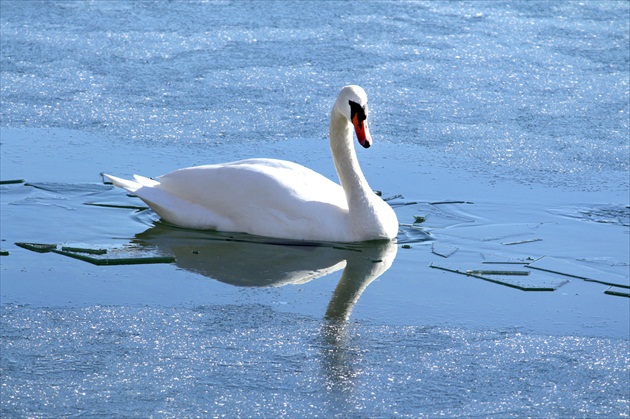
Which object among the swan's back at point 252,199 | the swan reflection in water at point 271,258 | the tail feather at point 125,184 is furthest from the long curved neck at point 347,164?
the tail feather at point 125,184

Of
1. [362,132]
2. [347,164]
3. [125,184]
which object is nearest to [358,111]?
[362,132]

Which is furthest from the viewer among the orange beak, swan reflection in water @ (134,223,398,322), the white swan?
the white swan

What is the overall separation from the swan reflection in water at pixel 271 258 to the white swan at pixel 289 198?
0.07 meters

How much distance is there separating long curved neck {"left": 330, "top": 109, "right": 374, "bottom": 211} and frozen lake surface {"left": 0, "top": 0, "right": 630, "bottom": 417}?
0.26 m

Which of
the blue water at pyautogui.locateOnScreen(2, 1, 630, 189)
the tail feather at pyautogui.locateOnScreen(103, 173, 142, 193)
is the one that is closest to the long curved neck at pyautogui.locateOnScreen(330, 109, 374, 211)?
the tail feather at pyautogui.locateOnScreen(103, 173, 142, 193)

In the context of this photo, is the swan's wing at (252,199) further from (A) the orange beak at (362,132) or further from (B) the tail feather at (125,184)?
(A) the orange beak at (362,132)

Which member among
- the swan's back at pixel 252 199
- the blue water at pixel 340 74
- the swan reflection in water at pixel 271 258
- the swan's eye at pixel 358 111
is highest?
the swan's eye at pixel 358 111

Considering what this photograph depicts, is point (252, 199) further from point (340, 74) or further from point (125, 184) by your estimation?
point (340, 74)

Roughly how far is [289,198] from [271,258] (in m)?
0.40

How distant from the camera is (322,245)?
588cm

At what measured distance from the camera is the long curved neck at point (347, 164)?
5.92 metres

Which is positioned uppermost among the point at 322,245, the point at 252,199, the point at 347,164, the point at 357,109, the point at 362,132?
the point at 357,109

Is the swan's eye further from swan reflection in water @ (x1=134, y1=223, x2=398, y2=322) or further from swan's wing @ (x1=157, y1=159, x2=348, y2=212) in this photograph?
swan reflection in water @ (x1=134, y1=223, x2=398, y2=322)

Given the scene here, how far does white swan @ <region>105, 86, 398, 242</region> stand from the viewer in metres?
5.86
